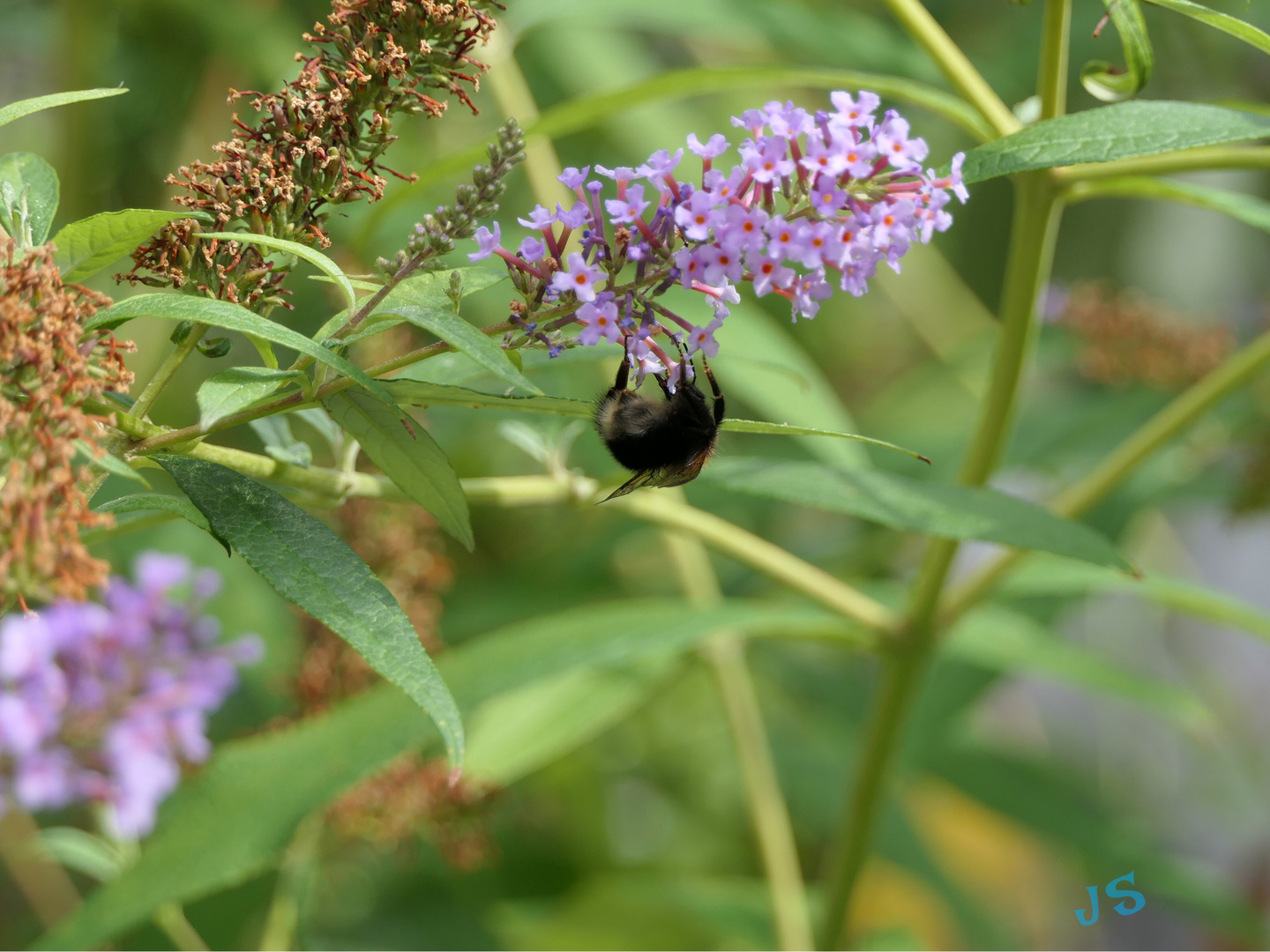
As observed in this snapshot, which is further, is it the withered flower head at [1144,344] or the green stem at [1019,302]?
the withered flower head at [1144,344]

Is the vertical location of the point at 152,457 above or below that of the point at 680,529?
below

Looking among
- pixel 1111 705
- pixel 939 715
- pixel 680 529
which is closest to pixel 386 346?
pixel 680 529

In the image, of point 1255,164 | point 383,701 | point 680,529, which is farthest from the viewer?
point 383,701

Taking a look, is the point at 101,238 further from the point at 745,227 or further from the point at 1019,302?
the point at 1019,302

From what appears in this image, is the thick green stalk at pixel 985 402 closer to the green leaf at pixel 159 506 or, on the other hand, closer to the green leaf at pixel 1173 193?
the green leaf at pixel 1173 193

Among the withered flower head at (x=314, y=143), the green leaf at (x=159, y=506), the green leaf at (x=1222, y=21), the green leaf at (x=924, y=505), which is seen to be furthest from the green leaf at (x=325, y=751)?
the green leaf at (x=1222, y=21)

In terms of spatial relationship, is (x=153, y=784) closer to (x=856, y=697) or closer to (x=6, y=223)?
(x=6, y=223)

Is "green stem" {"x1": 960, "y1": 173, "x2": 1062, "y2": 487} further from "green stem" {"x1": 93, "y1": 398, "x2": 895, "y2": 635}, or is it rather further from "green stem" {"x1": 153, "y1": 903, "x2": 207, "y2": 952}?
"green stem" {"x1": 153, "y1": 903, "x2": 207, "y2": 952}
